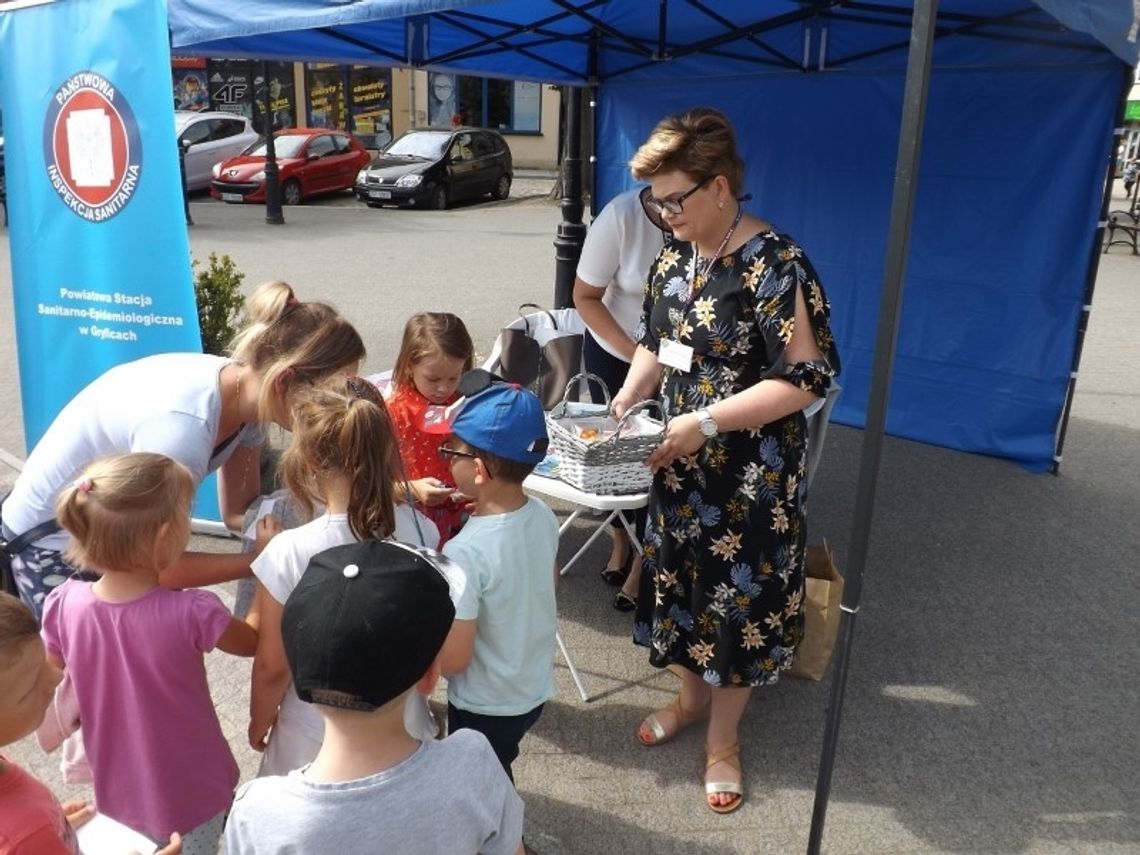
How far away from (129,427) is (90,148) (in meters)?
1.91

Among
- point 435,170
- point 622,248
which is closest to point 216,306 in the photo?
point 622,248

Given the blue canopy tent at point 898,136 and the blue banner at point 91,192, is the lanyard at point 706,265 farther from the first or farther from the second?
the blue canopy tent at point 898,136

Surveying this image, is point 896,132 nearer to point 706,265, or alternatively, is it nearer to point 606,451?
point 706,265

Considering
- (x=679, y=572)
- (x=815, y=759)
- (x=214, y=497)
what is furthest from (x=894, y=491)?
(x=214, y=497)

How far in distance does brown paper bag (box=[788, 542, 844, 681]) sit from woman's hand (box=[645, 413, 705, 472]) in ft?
3.05

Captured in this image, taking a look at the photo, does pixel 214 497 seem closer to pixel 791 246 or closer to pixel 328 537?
pixel 328 537

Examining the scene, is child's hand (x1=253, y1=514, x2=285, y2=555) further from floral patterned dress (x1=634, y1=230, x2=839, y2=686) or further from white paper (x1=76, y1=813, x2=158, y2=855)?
floral patterned dress (x1=634, y1=230, x2=839, y2=686)

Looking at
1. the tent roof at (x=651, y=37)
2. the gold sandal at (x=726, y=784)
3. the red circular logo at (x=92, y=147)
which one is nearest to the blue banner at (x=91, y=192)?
the red circular logo at (x=92, y=147)

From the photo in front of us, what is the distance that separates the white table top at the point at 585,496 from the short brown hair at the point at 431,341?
0.45 meters

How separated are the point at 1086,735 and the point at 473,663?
214 centimetres

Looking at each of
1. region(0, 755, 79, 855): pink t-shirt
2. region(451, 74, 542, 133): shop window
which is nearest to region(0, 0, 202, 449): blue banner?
region(0, 755, 79, 855): pink t-shirt

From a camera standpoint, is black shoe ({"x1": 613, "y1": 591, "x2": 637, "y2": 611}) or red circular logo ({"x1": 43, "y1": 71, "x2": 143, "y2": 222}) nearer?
red circular logo ({"x1": 43, "y1": 71, "x2": 143, "y2": 222})

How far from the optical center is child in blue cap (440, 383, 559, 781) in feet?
6.57

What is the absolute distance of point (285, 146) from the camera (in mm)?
17406
